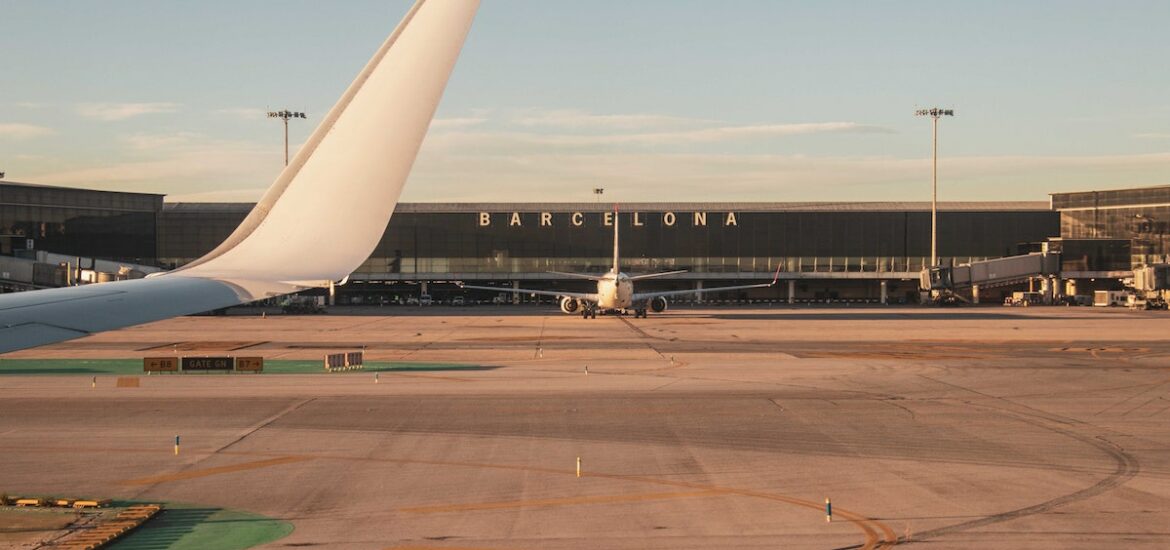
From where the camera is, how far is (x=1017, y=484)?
22.8 metres

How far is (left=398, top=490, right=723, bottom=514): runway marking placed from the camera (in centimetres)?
2047

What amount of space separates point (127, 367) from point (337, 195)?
48.1 m

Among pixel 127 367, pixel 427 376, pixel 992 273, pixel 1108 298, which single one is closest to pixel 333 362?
pixel 427 376

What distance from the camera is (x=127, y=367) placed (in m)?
50.2

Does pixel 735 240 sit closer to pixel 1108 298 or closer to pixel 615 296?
pixel 1108 298

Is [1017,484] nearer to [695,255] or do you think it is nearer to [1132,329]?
[1132,329]

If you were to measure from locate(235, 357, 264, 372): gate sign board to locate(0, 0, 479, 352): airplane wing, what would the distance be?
42412 mm

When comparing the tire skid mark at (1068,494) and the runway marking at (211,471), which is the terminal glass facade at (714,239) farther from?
the runway marking at (211,471)

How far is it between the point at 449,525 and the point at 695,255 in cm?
12850

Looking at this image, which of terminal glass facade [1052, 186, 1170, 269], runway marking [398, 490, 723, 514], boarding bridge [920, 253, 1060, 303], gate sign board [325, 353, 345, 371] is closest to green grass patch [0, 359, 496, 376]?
gate sign board [325, 353, 345, 371]

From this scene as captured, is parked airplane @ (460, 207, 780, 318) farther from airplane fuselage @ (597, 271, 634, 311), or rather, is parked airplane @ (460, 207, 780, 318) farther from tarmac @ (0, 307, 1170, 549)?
tarmac @ (0, 307, 1170, 549)

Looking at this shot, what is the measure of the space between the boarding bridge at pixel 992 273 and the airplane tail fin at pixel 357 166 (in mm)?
127450

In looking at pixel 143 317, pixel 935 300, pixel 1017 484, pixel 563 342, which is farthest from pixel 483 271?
pixel 143 317

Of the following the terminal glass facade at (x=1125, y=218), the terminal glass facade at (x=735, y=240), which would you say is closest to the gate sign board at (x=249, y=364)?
the terminal glass facade at (x=735, y=240)
